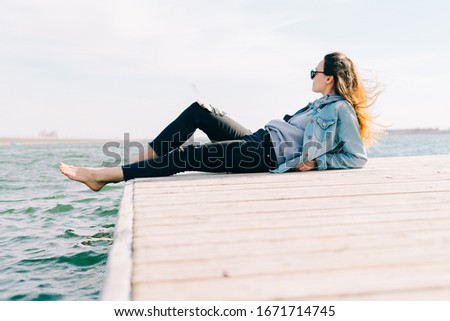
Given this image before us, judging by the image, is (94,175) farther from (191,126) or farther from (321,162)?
(321,162)

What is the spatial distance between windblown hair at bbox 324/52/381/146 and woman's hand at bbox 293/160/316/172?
0.61 metres

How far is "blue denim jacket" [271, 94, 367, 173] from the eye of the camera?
4.26 metres

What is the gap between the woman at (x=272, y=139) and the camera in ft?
14.0

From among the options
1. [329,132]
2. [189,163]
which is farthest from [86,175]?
[329,132]

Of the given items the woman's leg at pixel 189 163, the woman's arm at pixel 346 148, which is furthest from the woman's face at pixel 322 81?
the woman's leg at pixel 189 163

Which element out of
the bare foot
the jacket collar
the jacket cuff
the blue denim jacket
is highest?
the jacket collar

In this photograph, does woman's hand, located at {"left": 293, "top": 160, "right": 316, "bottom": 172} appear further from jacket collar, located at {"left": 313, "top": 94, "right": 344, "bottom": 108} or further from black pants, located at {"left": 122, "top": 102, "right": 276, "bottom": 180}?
jacket collar, located at {"left": 313, "top": 94, "right": 344, "bottom": 108}

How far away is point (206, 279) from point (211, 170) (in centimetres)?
271

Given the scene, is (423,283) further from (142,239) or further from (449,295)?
(142,239)

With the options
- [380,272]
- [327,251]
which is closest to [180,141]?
[327,251]

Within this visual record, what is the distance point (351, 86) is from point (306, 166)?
91 cm

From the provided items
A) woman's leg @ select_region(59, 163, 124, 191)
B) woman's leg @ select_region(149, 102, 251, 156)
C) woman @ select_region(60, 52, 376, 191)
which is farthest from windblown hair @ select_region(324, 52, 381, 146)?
woman's leg @ select_region(59, 163, 124, 191)

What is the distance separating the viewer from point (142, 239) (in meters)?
2.29

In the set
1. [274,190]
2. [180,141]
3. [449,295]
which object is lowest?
[449,295]
